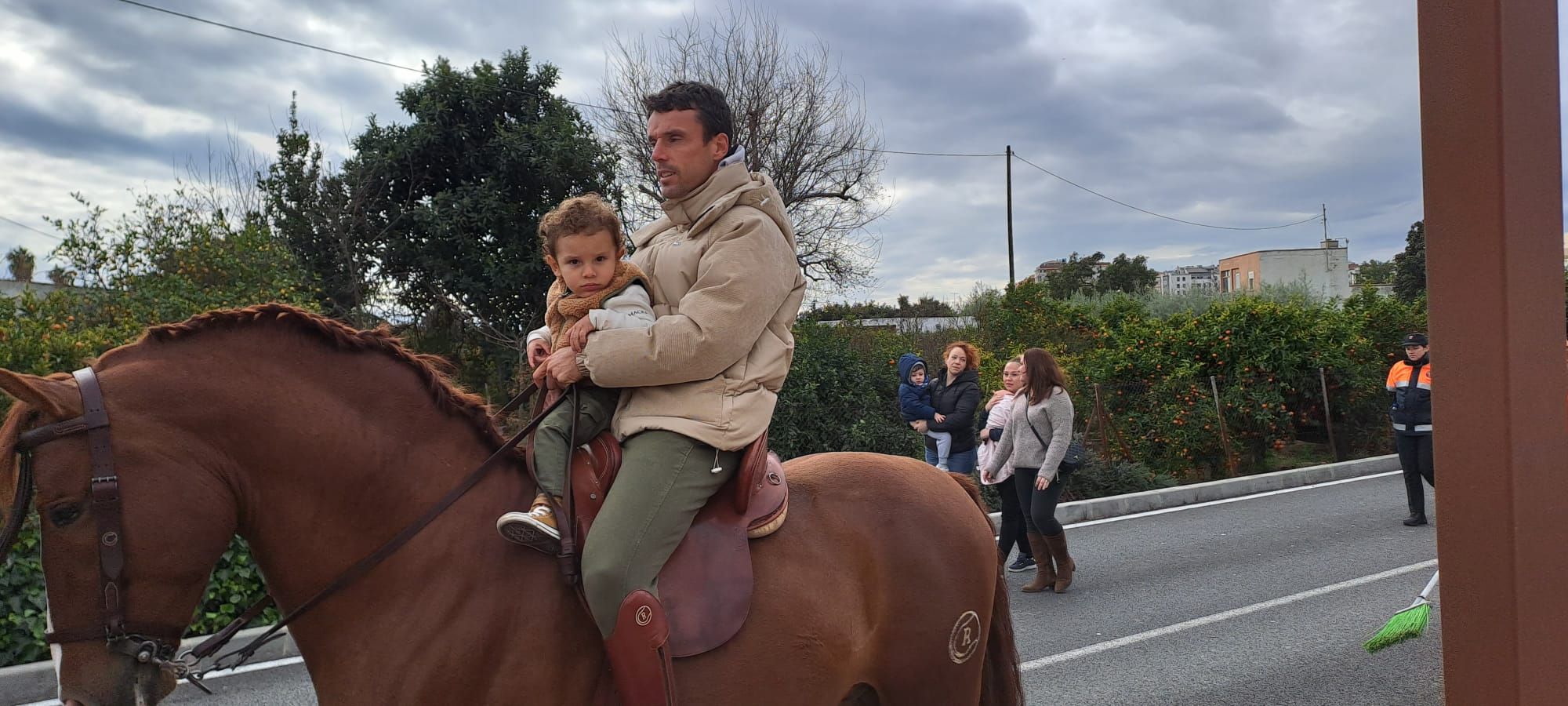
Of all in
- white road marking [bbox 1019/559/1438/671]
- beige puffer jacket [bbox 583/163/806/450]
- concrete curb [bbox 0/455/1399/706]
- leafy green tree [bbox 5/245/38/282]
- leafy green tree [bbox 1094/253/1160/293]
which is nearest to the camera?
beige puffer jacket [bbox 583/163/806/450]

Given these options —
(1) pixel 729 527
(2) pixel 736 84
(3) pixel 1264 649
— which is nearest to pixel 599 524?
(1) pixel 729 527

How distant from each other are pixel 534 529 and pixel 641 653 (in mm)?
378

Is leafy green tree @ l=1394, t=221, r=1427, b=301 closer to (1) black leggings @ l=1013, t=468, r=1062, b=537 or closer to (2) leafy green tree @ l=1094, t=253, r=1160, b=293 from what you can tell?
(2) leafy green tree @ l=1094, t=253, r=1160, b=293

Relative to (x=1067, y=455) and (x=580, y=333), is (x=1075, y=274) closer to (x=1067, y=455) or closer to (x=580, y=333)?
(x=1067, y=455)

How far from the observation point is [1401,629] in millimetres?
5133

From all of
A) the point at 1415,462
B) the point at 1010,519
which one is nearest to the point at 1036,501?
the point at 1010,519

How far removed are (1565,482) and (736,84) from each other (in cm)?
1543

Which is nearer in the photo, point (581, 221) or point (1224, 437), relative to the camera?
point (581, 221)

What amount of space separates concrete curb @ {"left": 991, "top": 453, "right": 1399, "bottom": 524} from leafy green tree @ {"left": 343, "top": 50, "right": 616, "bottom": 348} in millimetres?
7141

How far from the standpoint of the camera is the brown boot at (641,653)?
204 centimetres

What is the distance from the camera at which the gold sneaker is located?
203cm

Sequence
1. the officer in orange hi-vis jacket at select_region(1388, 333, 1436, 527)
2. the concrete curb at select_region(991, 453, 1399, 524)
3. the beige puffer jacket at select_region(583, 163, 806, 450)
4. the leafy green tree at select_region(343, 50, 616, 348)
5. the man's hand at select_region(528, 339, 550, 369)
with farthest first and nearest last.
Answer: the leafy green tree at select_region(343, 50, 616, 348), the concrete curb at select_region(991, 453, 1399, 524), the officer in orange hi-vis jacket at select_region(1388, 333, 1436, 527), the man's hand at select_region(528, 339, 550, 369), the beige puffer jacket at select_region(583, 163, 806, 450)

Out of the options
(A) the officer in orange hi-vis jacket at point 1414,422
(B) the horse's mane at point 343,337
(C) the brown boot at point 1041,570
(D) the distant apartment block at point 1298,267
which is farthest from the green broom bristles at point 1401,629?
(D) the distant apartment block at point 1298,267

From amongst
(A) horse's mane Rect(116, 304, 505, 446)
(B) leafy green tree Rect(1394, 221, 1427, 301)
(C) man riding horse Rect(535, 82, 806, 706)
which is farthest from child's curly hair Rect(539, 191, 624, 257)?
(B) leafy green tree Rect(1394, 221, 1427, 301)
